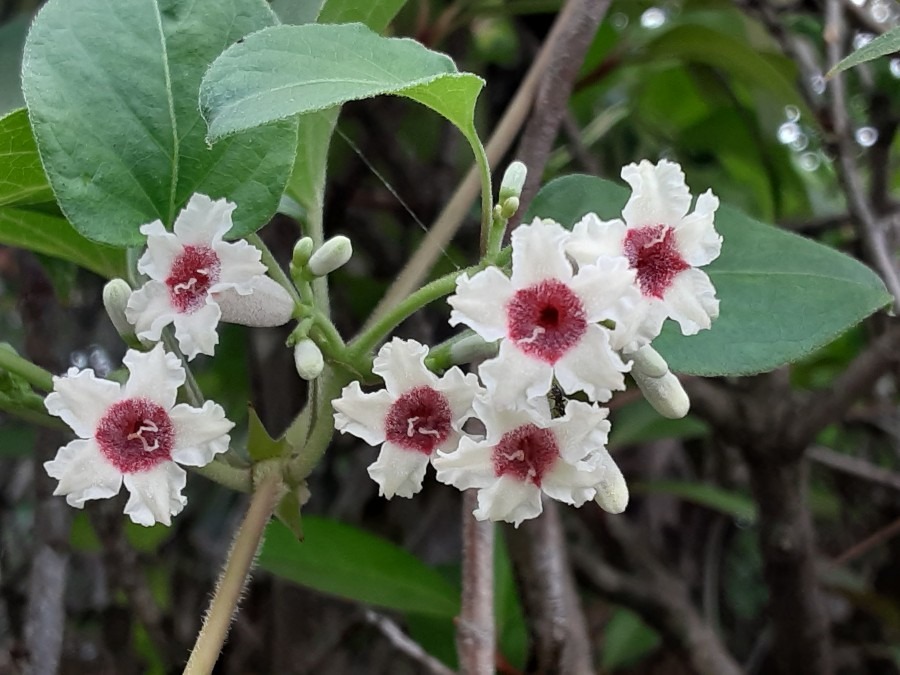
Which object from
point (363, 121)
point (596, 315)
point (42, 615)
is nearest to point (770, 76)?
point (363, 121)

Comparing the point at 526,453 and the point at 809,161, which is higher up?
the point at 526,453

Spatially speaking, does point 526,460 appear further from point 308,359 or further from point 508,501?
point 308,359

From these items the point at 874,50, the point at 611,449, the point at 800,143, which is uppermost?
the point at 874,50

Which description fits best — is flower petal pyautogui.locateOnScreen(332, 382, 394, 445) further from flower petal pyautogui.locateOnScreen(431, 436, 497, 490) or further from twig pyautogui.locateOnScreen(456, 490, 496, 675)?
twig pyautogui.locateOnScreen(456, 490, 496, 675)

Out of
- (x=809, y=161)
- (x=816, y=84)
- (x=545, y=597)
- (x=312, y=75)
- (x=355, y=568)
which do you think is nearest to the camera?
(x=312, y=75)

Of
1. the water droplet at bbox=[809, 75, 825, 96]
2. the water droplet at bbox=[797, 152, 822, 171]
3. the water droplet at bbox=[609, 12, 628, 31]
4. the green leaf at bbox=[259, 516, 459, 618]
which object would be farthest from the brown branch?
the water droplet at bbox=[797, 152, 822, 171]

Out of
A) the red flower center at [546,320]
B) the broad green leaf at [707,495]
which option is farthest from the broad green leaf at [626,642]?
the red flower center at [546,320]

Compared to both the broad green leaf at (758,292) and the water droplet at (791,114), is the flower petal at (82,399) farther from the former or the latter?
the water droplet at (791,114)

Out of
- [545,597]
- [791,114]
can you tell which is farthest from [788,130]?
[545,597]
